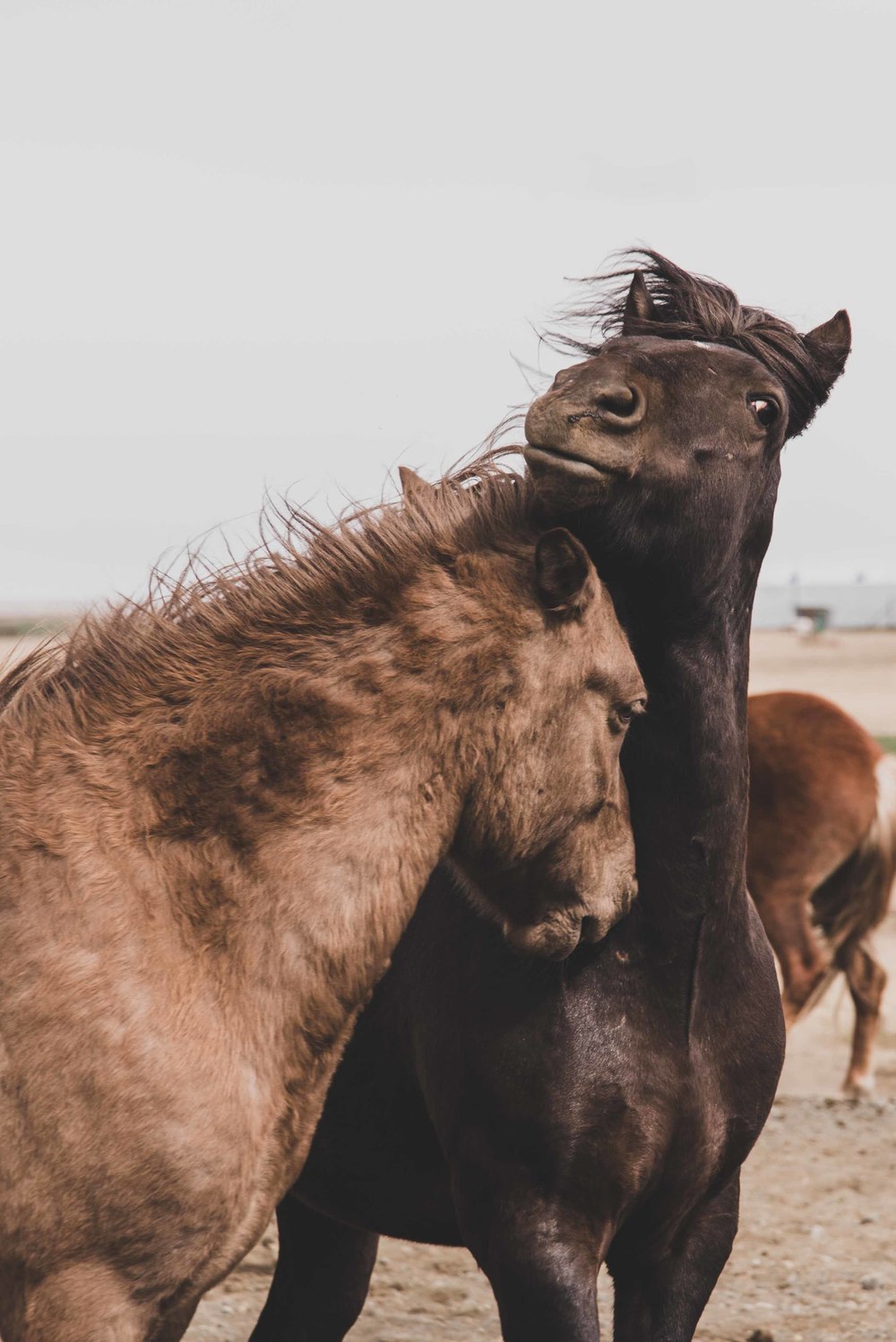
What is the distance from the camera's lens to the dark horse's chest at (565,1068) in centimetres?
313

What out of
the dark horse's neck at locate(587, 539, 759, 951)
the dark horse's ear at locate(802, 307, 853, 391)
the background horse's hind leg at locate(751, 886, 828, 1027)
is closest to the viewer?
the dark horse's neck at locate(587, 539, 759, 951)

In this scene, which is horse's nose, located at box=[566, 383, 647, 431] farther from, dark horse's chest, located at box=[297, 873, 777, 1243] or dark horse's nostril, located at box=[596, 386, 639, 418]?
dark horse's chest, located at box=[297, 873, 777, 1243]

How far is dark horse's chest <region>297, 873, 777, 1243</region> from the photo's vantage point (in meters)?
3.13

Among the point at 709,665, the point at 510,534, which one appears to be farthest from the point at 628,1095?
the point at 510,534

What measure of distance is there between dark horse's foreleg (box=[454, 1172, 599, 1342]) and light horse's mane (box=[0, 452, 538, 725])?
3.91 ft

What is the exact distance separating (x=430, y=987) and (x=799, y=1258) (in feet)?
10.4

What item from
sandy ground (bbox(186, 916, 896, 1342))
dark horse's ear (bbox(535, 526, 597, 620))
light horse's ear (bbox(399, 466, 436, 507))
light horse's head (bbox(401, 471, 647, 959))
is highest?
light horse's ear (bbox(399, 466, 436, 507))

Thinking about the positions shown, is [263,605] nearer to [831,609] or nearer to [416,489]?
[416,489]

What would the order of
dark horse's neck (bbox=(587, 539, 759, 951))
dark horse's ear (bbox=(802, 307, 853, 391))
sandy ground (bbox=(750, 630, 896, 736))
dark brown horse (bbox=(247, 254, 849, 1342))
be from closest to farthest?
1. dark brown horse (bbox=(247, 254, 849, 1342))
2. dark horse's neck (bbox=(587, 539, 759, 951))
3. dark horse's ear (bbox=(802, 307, 853, 391))
4. sandy ground (bbox=(750, 630, 896, 736))

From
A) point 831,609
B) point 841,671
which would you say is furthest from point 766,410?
point 831,609

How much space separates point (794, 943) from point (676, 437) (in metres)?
6.29

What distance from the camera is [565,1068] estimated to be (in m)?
3.15

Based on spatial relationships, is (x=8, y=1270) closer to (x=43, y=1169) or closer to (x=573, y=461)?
(x=43, y=1169)

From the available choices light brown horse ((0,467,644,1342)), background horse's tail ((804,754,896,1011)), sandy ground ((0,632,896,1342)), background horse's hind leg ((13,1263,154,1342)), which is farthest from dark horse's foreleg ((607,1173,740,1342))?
background horse's tail ((804,754,896,1011))
